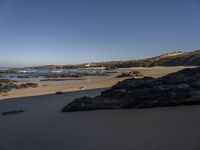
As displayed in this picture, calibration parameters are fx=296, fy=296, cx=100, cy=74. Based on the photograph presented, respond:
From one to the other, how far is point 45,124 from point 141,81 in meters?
3.58

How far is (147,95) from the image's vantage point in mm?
7988

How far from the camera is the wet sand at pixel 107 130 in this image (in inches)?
190

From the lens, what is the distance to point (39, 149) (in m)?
4.84

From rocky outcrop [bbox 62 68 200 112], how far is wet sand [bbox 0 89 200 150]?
38 centimetres

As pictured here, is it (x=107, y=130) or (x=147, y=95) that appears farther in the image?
(x=147, y=95)

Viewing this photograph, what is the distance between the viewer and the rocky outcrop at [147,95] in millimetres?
7748

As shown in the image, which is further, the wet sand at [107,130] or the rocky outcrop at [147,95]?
the rocky outcrop at [147,95]

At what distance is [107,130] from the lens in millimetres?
5715

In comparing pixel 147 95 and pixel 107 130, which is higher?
pixel 147 95

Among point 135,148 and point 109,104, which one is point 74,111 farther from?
point 135,148

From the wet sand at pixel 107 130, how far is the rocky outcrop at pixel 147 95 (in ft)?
1.26

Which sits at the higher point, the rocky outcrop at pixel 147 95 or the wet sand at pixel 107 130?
the rocky outcrop at pixel 147 95

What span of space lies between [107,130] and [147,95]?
8.51ft

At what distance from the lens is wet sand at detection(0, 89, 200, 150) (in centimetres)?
484
